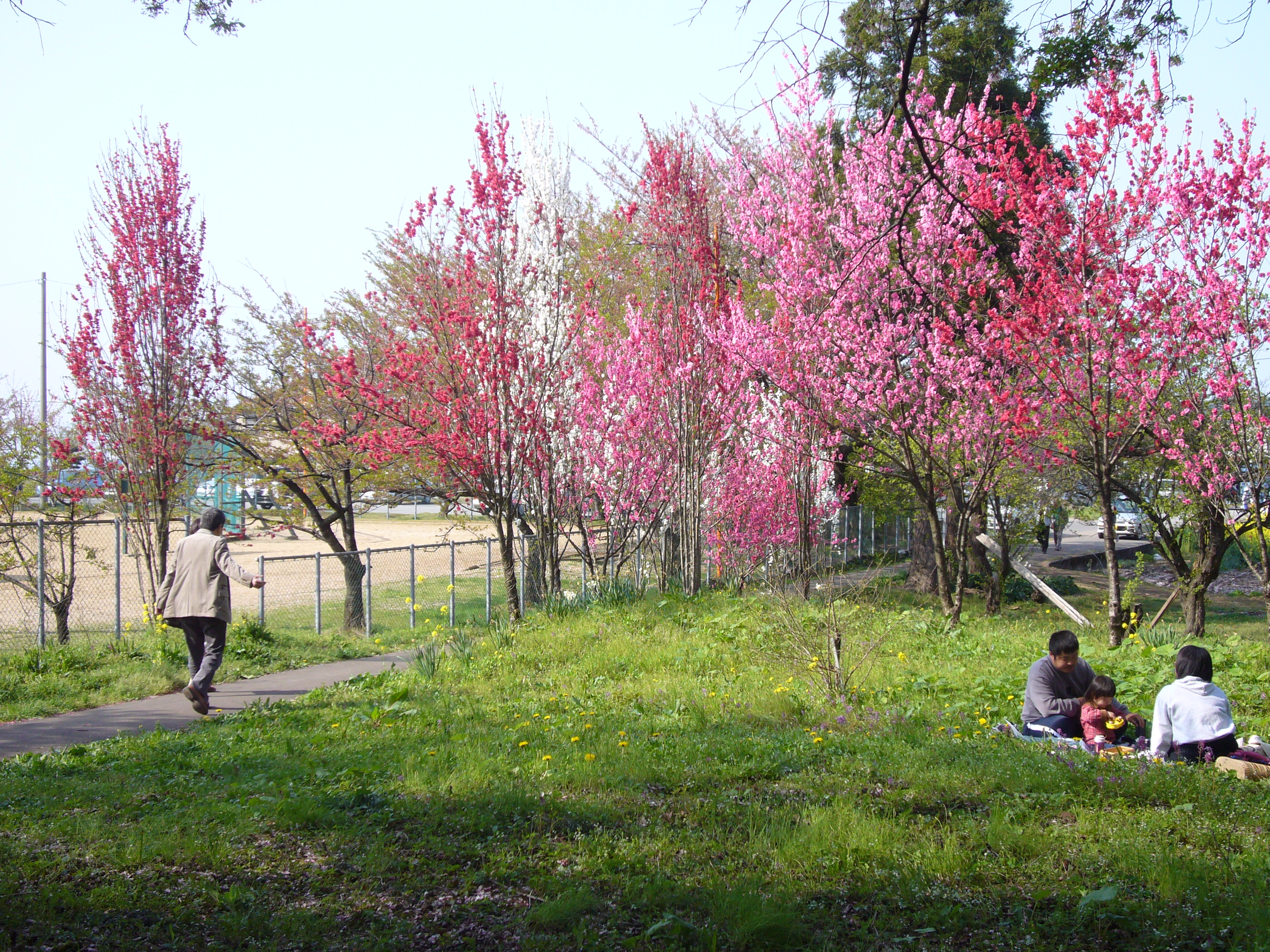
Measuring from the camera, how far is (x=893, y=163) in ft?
38.6

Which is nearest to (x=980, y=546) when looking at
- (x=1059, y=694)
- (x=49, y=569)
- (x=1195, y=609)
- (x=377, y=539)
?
(x=1195, y=609)

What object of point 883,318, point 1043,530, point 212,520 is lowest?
point 1043,530

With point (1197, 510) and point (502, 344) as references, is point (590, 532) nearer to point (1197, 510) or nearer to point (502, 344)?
point (502, 344)

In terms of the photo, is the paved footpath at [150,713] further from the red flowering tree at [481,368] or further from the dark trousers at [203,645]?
the red flowering tree at [481,368]

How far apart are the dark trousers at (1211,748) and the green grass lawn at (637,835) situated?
0.71 meters

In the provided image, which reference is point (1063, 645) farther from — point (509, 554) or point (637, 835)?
point (509, 554)

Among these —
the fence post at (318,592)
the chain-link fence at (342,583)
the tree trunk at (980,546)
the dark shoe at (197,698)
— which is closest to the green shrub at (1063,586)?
the tree trunk at (980,546)

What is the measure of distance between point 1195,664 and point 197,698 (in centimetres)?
692

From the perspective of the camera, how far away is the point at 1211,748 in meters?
5.02

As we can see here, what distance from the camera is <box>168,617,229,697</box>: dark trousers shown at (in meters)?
7.09

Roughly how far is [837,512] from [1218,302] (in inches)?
303

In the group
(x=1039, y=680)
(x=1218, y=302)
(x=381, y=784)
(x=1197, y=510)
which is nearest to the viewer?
(x=381, y=784)

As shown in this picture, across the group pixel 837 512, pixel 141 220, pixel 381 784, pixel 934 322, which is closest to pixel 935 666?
pixel 934 322

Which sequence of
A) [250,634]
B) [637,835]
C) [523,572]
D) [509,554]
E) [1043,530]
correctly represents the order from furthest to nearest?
1. [1043,530]
2. [523,572]
3. [509,554]
4. [250,634]
5. [637,835]
